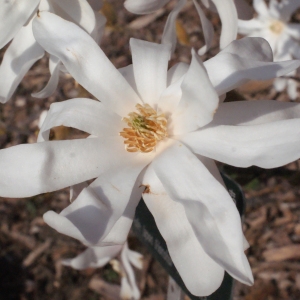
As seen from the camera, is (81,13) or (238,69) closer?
(238,69)

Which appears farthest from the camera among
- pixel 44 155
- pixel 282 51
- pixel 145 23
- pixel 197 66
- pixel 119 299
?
pixel 145 23

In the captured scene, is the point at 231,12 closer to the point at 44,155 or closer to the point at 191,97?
the point at 191,97

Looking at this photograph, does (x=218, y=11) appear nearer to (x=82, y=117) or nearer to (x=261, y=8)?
(x=82, y=117)

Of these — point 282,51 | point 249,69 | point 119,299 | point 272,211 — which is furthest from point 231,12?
point 119,299

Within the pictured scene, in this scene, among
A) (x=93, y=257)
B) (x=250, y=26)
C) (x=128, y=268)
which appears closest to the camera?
(x=93, y=257)

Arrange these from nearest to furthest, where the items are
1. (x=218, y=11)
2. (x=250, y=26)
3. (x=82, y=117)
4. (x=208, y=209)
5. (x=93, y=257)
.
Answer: (x=208, y=209) → (x=82, y=117) → (x=218, y=11) → (x=93, y=257) → (x=250, y=26)

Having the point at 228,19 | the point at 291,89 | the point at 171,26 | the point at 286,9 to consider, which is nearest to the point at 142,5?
the point at 171,26
